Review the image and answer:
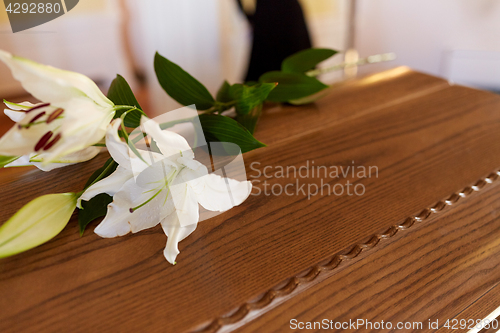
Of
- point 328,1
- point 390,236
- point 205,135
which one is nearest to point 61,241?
point 205,135

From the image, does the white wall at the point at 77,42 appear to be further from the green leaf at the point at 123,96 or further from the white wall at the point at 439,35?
the green leaf at the point at 123,96

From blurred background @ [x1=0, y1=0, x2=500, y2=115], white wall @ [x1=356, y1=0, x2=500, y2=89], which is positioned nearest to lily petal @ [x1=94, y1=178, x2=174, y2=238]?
blurred background @ [x1=0, y1=0, x2=500, y2=115]

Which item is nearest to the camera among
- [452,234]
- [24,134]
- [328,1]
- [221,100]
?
[24,134]

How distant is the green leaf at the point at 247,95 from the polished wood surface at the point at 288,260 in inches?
2.5

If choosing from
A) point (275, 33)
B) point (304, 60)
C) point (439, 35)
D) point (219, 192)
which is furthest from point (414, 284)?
point (439, 35)

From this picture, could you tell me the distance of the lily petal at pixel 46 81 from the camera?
238 mm

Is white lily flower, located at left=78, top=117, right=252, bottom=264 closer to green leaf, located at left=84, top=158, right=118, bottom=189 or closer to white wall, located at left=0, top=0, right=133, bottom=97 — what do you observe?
green leaf, located at left=84, top=158, right=118, bottom=189

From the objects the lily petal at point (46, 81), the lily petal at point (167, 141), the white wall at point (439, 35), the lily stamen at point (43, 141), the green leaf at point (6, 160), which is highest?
the lily petal at point (46, 81)

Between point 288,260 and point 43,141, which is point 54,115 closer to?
point 43,141

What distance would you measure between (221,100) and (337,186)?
0.68 feet

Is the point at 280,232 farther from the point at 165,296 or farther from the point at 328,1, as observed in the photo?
the point at 328,1

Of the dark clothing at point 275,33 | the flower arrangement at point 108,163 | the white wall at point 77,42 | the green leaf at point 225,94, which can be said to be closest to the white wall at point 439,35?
the dark clothing at point 275,33

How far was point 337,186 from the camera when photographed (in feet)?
1.32

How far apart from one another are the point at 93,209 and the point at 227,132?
17cm
